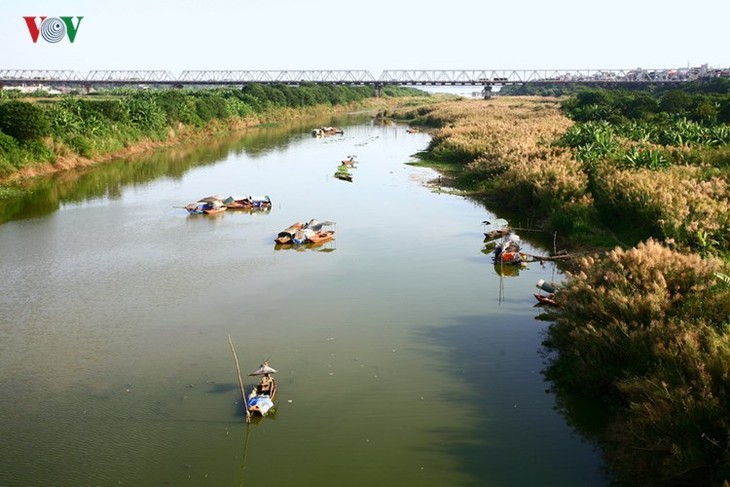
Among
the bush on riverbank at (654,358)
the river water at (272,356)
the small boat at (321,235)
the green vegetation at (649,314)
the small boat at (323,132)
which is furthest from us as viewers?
the small boat at (323,132)

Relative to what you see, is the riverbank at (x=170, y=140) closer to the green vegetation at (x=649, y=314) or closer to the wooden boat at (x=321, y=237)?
the wooden boat at (x=321, y=237)

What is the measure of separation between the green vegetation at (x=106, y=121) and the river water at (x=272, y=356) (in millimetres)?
10212

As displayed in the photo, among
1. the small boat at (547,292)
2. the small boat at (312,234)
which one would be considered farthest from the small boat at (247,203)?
the small boat at (547,292)

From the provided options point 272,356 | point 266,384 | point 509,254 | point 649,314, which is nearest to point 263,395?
point 266,384

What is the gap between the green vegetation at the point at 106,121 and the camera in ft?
107

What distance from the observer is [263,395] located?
34.9ft

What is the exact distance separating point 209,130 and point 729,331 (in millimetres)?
54173

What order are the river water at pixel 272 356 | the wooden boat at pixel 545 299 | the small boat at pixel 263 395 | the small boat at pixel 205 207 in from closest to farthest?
the river water at pixel 272 356 → the small boat at pixel 263 395 → the wooden boat at pixel 545 299 → the small boat at pixel 205 207

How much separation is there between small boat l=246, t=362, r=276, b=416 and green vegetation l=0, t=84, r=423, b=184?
84.0 feet

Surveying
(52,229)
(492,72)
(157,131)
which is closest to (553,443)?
(52,229)

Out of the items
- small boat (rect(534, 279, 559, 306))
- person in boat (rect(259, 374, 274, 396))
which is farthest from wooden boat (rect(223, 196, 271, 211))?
person in boat (rect(259, 374, 274, 396))

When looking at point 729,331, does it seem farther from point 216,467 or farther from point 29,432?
point 29,432

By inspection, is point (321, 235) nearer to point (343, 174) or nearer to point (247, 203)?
point (247, 203)

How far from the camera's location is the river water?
9.35 m
